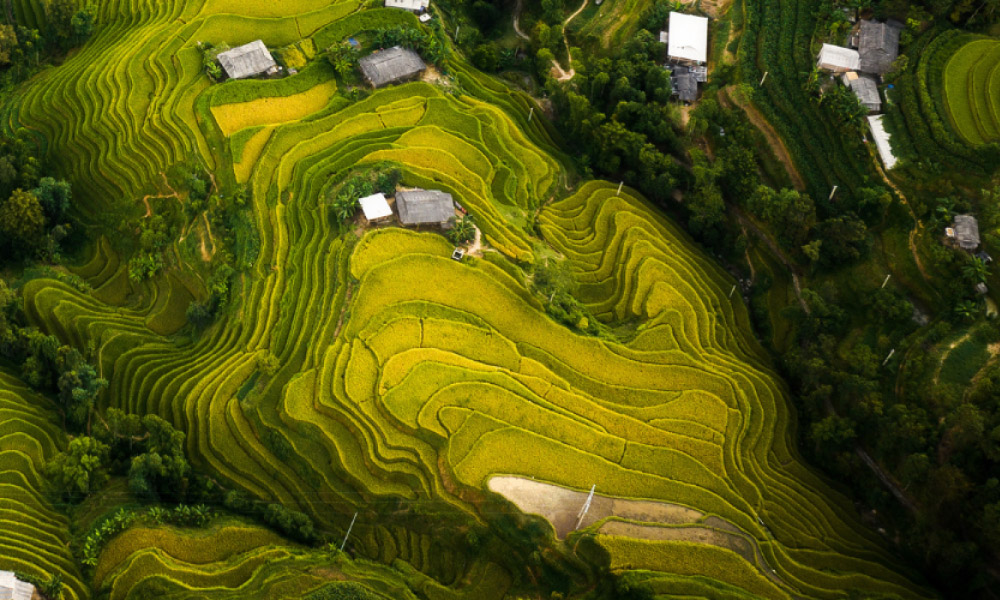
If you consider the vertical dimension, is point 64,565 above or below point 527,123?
below

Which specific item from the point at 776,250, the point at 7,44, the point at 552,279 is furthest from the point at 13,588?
the point at 776,250

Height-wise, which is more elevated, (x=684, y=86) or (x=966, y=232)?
(x=684, y=86)

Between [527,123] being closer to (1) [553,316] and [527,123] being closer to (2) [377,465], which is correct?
(1) [553,316]

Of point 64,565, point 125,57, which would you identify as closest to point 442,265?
point 64,565

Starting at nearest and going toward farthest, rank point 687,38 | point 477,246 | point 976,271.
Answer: point 976,271 < point 477,246 < point 687,38

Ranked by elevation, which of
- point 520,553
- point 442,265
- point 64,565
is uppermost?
point 442,265

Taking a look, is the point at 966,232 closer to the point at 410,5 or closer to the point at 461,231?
the point at 461,231

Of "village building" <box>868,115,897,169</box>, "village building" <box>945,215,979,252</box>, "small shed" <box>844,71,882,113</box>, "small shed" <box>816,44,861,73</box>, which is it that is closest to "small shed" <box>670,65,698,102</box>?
"small shed" <box>816,44,861,73</box>
